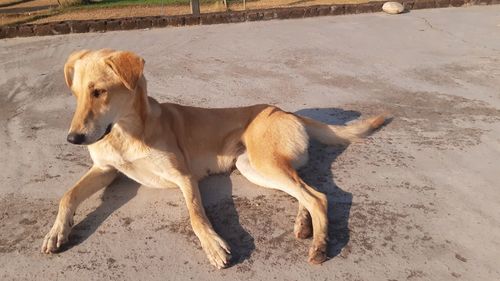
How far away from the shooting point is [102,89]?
2.81 metres

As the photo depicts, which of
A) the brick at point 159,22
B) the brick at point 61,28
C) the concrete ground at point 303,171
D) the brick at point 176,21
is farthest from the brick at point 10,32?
the brick at point 176,21

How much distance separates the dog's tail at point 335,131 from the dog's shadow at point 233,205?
74 mm

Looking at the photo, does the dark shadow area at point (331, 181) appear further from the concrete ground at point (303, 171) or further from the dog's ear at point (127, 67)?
the dog's ear at point (127, 67)

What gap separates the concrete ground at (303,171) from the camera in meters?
2.61

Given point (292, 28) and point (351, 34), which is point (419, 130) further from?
point (292, 28)

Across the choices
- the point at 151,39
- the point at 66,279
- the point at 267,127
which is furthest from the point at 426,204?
the point at 151,39

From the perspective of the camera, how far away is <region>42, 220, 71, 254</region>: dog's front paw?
2691mm

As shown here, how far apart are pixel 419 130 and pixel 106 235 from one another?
8.97ft

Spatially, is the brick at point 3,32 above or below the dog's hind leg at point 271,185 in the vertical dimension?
above

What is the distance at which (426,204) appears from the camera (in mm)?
3086

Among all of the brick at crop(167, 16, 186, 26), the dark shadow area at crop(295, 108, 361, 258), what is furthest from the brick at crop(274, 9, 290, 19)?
the dark shadow area at crop(295, 108, 361, 258)

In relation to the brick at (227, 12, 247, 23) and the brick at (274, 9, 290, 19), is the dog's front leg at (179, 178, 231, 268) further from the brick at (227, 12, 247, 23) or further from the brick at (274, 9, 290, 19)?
the brick at (274, 9, 290, 19)

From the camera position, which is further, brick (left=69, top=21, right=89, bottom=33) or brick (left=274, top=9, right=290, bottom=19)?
brick (left=274, top=9, right=290, bottom=19)

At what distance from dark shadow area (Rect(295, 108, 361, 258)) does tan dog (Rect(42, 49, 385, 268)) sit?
9 centimetres
